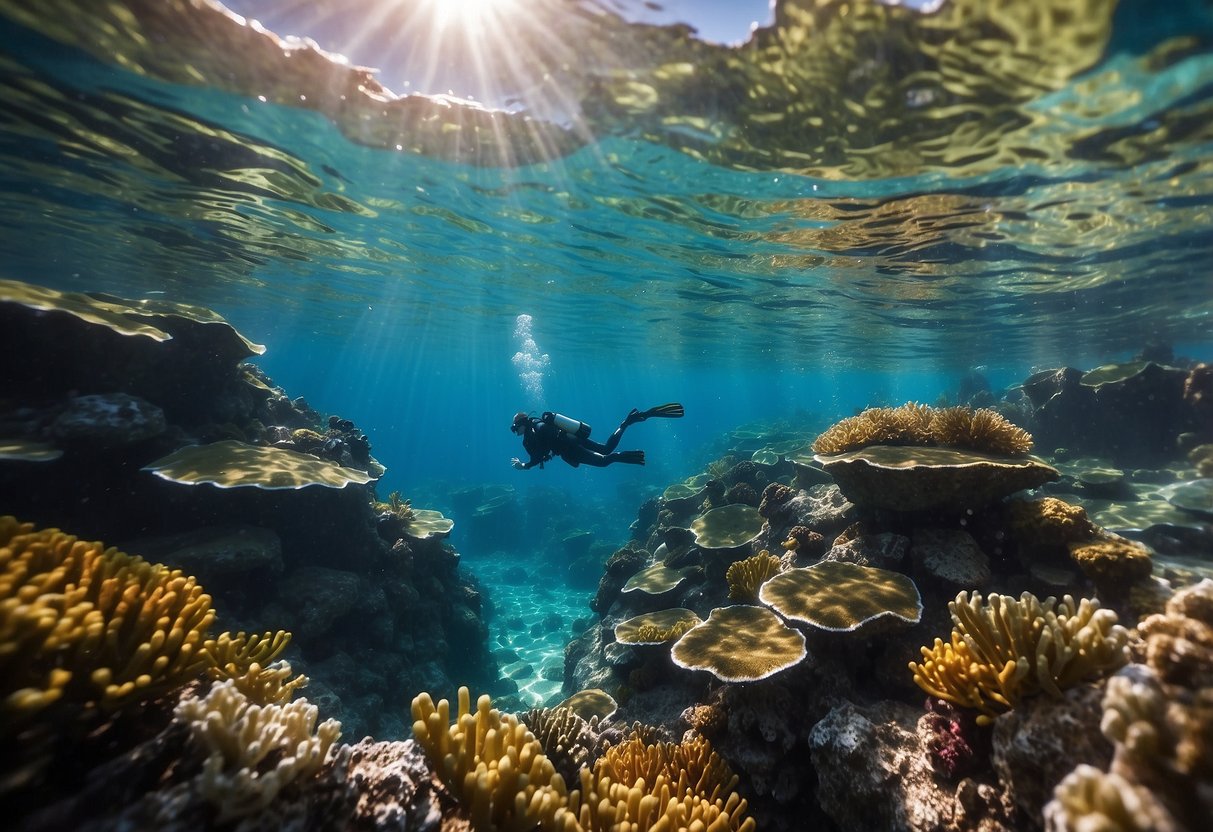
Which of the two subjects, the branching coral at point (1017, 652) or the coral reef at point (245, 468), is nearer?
the branching coral at point (1017, 652)

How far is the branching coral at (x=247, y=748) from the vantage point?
2.36m

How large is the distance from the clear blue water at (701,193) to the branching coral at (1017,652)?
785 centimetres

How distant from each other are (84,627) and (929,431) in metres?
8.65

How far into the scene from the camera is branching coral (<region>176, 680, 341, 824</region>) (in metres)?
2.36

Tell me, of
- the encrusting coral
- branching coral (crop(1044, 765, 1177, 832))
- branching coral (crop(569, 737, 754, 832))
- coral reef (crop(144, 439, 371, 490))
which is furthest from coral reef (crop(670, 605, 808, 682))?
coral reef (crop(144, 439, 371, 490))

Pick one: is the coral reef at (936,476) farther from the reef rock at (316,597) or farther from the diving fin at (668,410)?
the reef rock at (316,597)

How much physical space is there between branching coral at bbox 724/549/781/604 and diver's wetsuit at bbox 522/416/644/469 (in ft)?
12.6

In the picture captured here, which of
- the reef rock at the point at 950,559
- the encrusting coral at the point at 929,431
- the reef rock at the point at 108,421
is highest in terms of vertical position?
the encrusting coral at the point at 929,431

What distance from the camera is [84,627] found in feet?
8.31

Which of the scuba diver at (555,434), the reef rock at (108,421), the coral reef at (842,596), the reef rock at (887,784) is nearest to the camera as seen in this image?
the reef rock at (887,784)

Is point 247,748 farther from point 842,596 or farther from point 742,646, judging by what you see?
point 842,596

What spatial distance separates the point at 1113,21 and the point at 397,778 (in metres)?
11.8

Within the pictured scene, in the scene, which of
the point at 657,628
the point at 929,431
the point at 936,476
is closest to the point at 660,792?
the point at 657,628

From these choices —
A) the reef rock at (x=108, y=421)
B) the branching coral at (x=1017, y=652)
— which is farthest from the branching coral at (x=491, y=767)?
the reef rock at (x=108, y=421)
